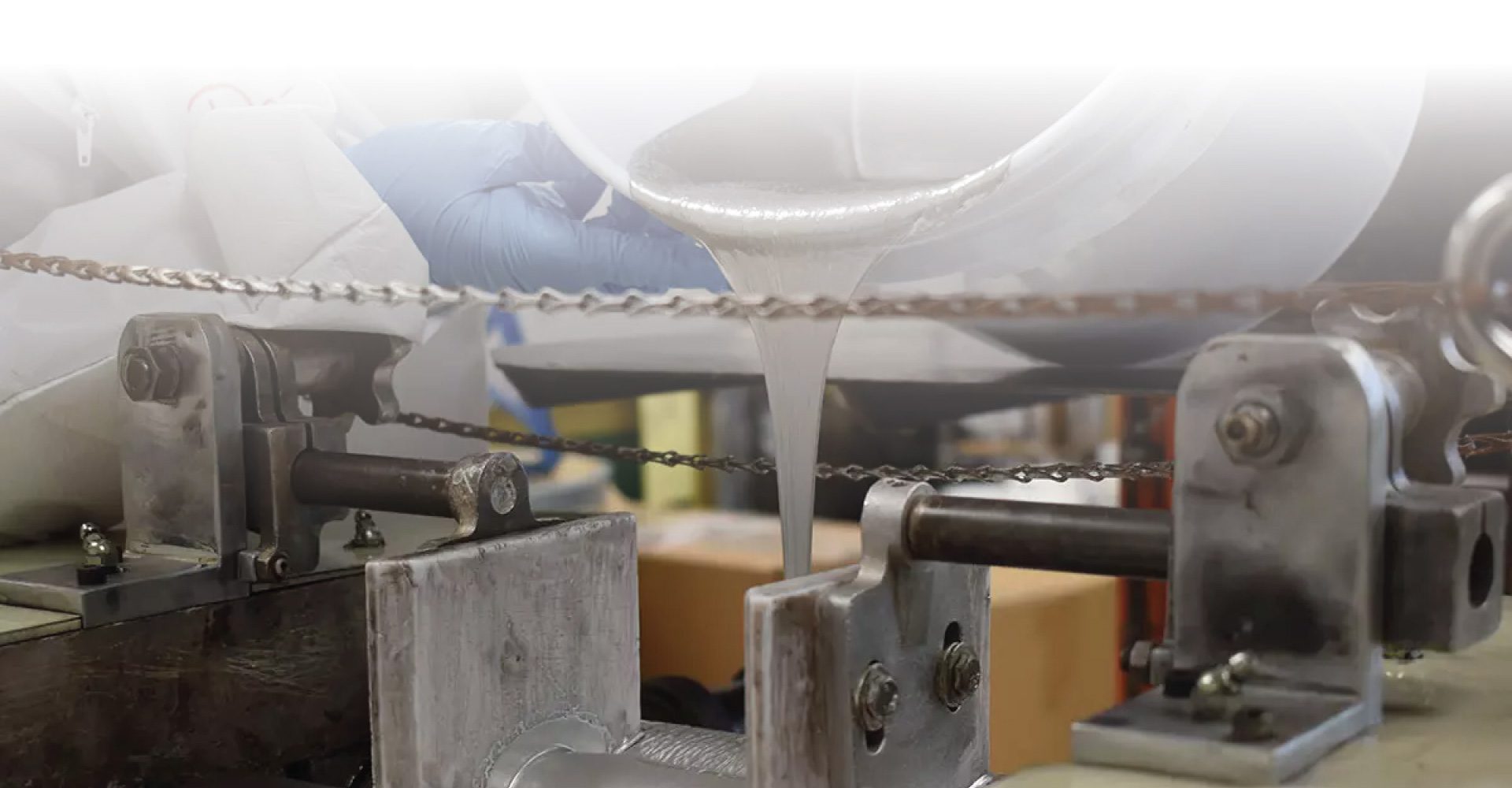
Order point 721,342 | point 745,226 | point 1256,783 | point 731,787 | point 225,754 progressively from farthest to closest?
point 721,342, point 745,226, point 225,754, point 731,787, point 1256,783

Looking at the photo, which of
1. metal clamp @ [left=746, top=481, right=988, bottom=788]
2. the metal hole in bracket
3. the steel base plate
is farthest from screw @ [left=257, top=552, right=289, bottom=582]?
the metal hole in bracket

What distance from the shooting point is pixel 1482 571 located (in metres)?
0.59

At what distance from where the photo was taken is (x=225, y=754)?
3.39 ft

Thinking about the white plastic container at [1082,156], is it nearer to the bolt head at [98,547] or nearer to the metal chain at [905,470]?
the metal chain at [905,470]

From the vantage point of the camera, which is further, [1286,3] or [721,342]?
[721,342]

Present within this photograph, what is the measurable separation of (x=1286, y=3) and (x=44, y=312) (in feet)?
3.62

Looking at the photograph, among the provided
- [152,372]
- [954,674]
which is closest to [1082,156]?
[954,674]

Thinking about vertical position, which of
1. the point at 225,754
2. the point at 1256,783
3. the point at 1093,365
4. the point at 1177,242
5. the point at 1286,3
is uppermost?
the point at 1286,3

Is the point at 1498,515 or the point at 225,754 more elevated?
the point at 1498,515

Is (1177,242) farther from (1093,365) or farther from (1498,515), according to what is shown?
(1498,515)

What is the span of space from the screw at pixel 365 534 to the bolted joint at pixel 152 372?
205 millimetres

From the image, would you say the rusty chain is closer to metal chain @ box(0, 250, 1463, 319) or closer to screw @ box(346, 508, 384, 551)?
metal chain @ box(0, 250, 1463, 319)

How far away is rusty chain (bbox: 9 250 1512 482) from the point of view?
633 mm

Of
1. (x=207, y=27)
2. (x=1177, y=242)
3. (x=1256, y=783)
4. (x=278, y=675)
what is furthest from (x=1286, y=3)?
(x=207, y=27)
